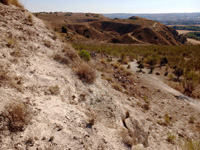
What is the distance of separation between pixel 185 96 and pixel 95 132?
9.33 metres

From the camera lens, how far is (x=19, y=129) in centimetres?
267

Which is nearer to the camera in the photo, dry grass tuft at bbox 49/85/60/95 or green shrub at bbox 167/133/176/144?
dry grass tuft at bbox 49/85/60/95

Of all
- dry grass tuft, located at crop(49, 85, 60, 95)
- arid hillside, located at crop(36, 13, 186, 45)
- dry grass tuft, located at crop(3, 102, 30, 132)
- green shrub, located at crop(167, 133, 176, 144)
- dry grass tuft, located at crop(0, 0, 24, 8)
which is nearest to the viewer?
dry grass tuft, located at crop(3, 102, 30, 132)

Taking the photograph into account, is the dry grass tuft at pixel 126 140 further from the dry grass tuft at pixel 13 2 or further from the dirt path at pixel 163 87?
the dry grass tuft at pixel 13 2

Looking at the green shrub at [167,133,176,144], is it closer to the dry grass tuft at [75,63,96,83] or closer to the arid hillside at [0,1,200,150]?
the arid hillside at [0,1,200,150]

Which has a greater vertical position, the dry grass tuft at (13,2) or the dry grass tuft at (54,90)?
the dry grass tuft at (13,2)

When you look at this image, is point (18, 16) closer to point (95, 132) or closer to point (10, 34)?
point (10, 34)

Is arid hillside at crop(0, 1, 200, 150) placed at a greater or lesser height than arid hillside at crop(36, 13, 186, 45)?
lesser

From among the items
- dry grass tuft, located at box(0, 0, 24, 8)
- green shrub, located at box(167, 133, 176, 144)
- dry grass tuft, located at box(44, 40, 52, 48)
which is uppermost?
dry grass tuft, located at box(0, 0, 24, 8)

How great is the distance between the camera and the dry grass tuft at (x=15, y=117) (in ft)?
8.59

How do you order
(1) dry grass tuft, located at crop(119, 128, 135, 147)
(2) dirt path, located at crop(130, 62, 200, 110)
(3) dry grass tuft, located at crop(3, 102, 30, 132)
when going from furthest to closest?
(2) dirt path, located at crop(130, 62, 200, 110) < (1) dry grass tuft, located at crop(119, 128, 135, 147) < (3) dry grass tuft, located at crop(3, 102, 30, 132)

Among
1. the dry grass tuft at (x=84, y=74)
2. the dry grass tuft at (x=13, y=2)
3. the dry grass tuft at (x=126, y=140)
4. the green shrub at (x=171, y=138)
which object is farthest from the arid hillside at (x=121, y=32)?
the dry grass tuft at (x=126, y=140)

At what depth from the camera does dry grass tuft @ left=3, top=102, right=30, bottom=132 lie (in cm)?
262

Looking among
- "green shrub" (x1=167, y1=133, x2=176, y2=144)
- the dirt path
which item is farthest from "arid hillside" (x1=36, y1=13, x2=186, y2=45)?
"green shrub" (x1=167, y1=133, x2=176, y2=144)
